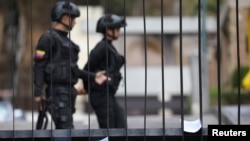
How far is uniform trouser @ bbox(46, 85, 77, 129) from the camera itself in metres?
6.55

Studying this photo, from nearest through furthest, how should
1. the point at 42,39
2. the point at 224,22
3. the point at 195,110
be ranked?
the point at 42,39
the point at 195,110
the point at 224,22

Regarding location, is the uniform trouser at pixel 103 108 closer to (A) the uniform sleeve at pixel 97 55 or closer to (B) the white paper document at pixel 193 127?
(A) the uniform sleeve at pixel 97 55

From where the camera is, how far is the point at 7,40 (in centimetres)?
3039

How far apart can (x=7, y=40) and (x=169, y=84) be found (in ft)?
23.6

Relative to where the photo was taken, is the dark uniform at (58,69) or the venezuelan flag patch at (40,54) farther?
the venezuelan flag patch at (40,54)

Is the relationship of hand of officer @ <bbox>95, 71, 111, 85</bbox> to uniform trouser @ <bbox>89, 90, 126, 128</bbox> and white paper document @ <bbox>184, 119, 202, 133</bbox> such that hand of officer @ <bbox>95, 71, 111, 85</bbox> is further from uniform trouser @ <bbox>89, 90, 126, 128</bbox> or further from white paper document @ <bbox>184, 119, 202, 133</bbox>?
white paper document @ <bbox>184, 119, 202, 133</bbox>

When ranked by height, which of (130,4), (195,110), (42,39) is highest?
(130,4)

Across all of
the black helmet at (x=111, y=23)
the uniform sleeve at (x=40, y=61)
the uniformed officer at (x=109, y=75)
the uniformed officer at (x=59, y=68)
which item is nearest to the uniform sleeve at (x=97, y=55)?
the uniformed officer at (x=109, y=75)

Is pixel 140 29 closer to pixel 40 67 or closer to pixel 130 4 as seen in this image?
pixel 130 4

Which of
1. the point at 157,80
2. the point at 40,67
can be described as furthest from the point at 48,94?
the point at 157,80

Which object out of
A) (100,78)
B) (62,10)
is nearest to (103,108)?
A: (100,78)

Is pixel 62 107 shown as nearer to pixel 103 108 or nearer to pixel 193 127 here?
pixel 103 108

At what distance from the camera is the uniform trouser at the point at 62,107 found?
6.55 metres

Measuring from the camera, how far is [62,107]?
664cm
